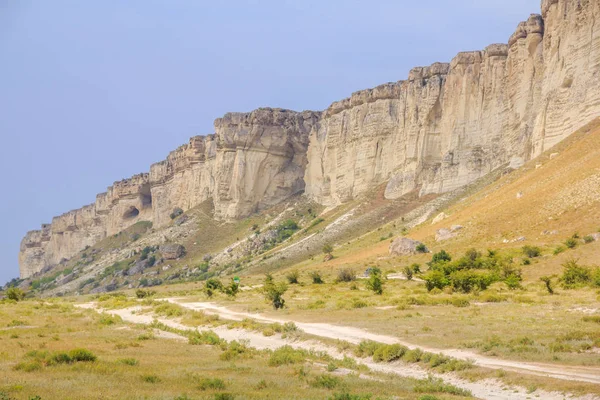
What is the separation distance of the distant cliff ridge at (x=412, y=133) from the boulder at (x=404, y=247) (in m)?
14.2

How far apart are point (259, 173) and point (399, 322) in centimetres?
7102

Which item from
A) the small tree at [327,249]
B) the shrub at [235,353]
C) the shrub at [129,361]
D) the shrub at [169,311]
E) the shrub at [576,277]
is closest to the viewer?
the shrub at [129,361]

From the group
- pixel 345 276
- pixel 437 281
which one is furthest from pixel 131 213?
pixel 437 281

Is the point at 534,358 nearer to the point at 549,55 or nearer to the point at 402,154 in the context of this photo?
the point at 549,55

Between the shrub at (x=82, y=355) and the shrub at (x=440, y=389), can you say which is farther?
the shrub at (x=82, y=355)

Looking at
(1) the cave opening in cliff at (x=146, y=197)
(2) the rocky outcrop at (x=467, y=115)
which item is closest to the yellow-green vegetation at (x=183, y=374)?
(2) the rocky outcrop at (x=467, y=115)

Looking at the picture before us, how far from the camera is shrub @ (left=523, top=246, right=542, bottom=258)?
37284 millimetres

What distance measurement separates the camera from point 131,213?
12294 centimetres

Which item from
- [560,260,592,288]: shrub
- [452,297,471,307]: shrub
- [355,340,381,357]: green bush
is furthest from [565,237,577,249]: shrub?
[355,340,381,357]: green bush

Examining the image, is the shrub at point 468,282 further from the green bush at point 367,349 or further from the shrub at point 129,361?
the shrub at point 129,361

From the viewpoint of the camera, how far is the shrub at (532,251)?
1468 inches

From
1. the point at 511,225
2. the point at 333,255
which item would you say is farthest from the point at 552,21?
the point at 333,255

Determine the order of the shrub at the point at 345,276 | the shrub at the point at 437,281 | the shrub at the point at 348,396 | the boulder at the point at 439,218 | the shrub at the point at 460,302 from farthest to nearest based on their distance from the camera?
the boulder at the point at 439,218 < the shrub at the point at 345,276 < the shrub at the point at 437,281 < the shrub at the point at 460,302 < the shrub at the point at 348,396

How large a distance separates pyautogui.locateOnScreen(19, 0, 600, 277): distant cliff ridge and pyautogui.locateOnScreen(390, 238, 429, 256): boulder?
14196 millimetres
